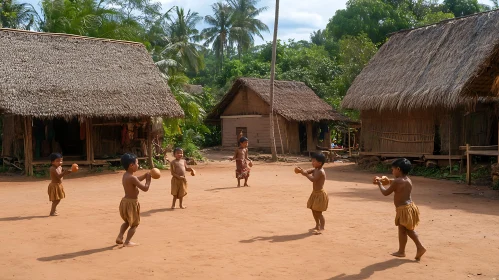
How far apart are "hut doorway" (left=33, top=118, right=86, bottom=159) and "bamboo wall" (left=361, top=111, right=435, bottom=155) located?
31.7ft

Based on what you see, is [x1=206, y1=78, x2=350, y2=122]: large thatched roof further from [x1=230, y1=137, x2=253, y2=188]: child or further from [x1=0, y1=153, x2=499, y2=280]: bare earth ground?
[x1=0, y1=153, x2=499, y2=280]: bare earth ground

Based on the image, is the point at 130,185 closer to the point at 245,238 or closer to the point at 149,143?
the point at 245,238

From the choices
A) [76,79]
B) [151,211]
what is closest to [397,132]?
[76,79]

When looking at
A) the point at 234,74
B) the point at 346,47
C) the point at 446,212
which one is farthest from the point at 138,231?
the point at 234,74

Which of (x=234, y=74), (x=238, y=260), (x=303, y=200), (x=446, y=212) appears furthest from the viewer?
(x=234, y=74)

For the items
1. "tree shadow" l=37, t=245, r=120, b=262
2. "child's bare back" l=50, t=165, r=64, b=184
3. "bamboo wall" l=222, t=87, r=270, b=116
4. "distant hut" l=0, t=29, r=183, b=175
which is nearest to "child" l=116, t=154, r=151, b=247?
"tree shadow" l=37, t=245, r=120, b=262

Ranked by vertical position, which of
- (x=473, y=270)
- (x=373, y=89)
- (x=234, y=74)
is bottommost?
(x=473, y=270)

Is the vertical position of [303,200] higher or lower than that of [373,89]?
lower

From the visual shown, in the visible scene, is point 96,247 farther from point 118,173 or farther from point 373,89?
point 373,89

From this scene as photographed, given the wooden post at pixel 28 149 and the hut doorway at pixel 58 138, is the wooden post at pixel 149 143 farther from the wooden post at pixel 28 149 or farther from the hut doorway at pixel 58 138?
the wooden post at pixel 28 149

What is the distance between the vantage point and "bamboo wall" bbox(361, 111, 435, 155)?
52.6 feet

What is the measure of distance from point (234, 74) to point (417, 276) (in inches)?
1220

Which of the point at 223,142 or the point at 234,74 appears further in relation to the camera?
the point at 234,74

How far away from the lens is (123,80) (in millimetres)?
16844
